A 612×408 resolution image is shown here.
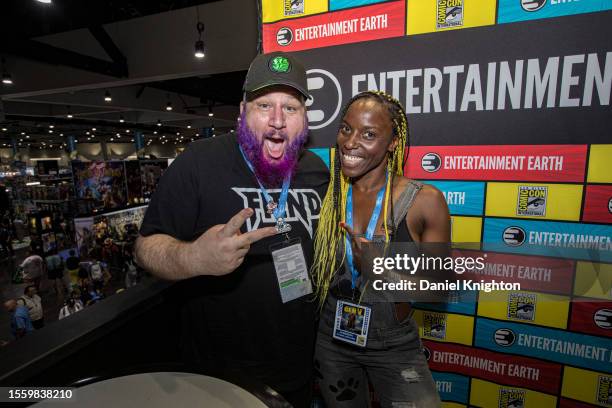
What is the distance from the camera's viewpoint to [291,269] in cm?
145

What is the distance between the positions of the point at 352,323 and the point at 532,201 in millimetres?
1161

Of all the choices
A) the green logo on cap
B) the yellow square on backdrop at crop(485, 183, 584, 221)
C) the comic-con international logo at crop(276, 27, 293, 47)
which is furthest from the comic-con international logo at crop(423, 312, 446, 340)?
the comic-con international logo at crop(276, 27, 293, 47)

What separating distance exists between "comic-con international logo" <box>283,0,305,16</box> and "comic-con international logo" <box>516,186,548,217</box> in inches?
64.4

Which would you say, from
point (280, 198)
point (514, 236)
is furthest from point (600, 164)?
point (280, 198)

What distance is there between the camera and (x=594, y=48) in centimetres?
161

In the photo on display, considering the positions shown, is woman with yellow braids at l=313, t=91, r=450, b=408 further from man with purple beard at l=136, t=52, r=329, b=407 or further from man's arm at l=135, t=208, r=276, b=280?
man's arm at l=135, t=208, r=276, b=280

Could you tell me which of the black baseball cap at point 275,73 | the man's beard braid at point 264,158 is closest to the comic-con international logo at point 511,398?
the man's beard braid at point 264,158

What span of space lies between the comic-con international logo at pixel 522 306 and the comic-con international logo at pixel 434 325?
14.4 inches

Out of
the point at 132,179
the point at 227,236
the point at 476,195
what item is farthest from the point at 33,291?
the point at 476,195

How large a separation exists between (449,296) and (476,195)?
58 cm

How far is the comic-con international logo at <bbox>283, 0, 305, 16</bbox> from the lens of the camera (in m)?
2.11

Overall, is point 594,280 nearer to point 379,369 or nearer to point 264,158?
point 379,369

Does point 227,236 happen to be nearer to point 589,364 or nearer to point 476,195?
point 476,195

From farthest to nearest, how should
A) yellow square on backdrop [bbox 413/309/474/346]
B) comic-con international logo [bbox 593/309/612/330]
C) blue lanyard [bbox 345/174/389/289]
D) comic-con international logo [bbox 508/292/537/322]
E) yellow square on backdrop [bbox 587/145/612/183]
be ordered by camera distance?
yellow square on backdrop [bbox 413/309/474/346]
comic-con international logo [bbox 508/292/537/322]
comic-con international logo [bbox 593/309/612/330]
yellow square on backdrop [bbox 587/145/612/183]
blue lanyard [bbox 345/174/389/289]
